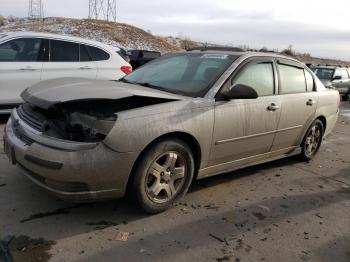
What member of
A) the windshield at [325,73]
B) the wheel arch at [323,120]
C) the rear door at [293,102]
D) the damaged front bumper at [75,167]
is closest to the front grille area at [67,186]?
the damaged front bumper at [75,167]

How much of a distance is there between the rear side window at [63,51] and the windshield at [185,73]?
10.3 feet

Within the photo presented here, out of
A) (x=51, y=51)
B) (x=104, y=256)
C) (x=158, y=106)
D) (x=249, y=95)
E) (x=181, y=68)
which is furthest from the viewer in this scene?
(x=51, y=51)

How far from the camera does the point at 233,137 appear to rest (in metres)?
4.59

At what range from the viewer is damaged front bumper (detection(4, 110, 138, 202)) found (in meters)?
3.42

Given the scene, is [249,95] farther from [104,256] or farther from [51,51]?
[51,51]

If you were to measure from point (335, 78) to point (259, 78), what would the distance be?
1379 cm

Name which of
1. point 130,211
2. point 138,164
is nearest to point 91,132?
point 138,164

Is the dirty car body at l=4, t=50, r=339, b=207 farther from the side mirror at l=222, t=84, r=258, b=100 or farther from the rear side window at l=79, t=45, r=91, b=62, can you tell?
the rear side window at l=79, t=45, r=91, b=62

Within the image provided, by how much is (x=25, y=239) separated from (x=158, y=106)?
1626 millimetres

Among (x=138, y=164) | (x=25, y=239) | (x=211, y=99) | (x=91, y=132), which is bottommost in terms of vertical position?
(x=25, y=239)

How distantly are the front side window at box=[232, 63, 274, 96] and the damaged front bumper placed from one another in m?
1.78

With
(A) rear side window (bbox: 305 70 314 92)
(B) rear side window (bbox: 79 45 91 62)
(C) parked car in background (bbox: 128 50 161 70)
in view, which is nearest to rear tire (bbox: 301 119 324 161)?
(A) rear side window (bbox: 305 70 314 92)

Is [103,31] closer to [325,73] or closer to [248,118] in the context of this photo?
[325,73]

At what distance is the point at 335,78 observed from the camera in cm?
1748
